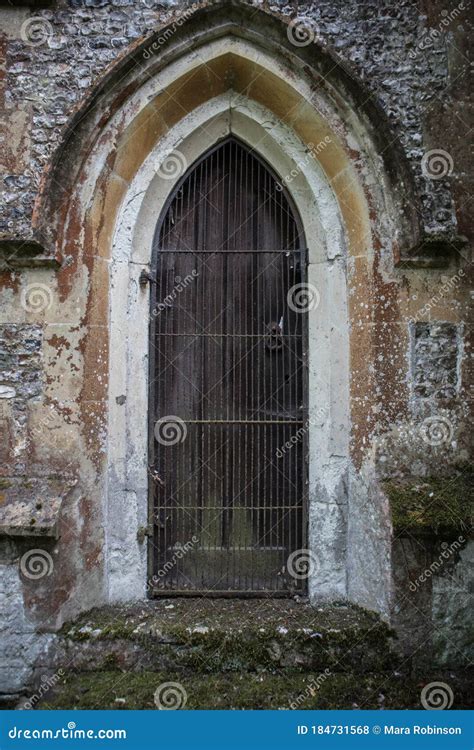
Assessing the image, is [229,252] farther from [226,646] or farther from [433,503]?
[226,646]

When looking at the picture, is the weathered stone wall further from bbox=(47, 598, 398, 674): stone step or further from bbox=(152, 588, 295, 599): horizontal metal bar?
bbox=(152, 588, 295, 599): horizontal metal bar

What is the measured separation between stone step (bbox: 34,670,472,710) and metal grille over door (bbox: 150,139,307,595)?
71 centimetres

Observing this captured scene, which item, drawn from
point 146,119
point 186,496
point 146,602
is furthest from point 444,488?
point 146,119

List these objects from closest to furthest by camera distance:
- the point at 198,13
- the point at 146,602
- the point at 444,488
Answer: the point at 444,488 < the point at 198,13 < the point at 146,602

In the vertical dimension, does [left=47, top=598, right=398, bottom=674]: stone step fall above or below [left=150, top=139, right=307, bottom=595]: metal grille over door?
below

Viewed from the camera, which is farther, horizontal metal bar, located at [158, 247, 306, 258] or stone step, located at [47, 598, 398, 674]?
horizontal metal bar, located at [158, 247, 306, 258]

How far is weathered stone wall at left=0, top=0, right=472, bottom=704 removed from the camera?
12.3ft

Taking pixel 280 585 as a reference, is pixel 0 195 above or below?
above

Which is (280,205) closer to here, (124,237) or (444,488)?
(124,237)

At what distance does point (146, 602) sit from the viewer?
13.5 feet

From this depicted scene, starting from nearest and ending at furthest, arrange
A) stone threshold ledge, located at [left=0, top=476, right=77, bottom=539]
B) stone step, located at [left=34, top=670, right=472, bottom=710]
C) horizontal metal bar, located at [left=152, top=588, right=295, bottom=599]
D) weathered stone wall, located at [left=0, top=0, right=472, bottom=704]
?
stone step, located at [left=34, top=670, right=472, bottom=710]
stone threshold ledge, located at [left=0, top=476, right=77, bottom=539]
weathered stone wall, located at [left=0, top=0, right=472, bottom=704]
horizontal metal bar, located at [left=152, top=588, right=295, bottom=599]

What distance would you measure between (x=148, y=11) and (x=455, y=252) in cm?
257

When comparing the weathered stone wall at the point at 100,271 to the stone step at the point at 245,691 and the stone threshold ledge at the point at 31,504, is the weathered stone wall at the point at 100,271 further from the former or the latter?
the stone step at the point at 245,691

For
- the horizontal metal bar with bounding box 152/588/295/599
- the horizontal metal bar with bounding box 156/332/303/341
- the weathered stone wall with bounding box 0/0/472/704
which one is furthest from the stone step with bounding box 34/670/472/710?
the horizontal metal bar with bounding box 156/332/303/341
